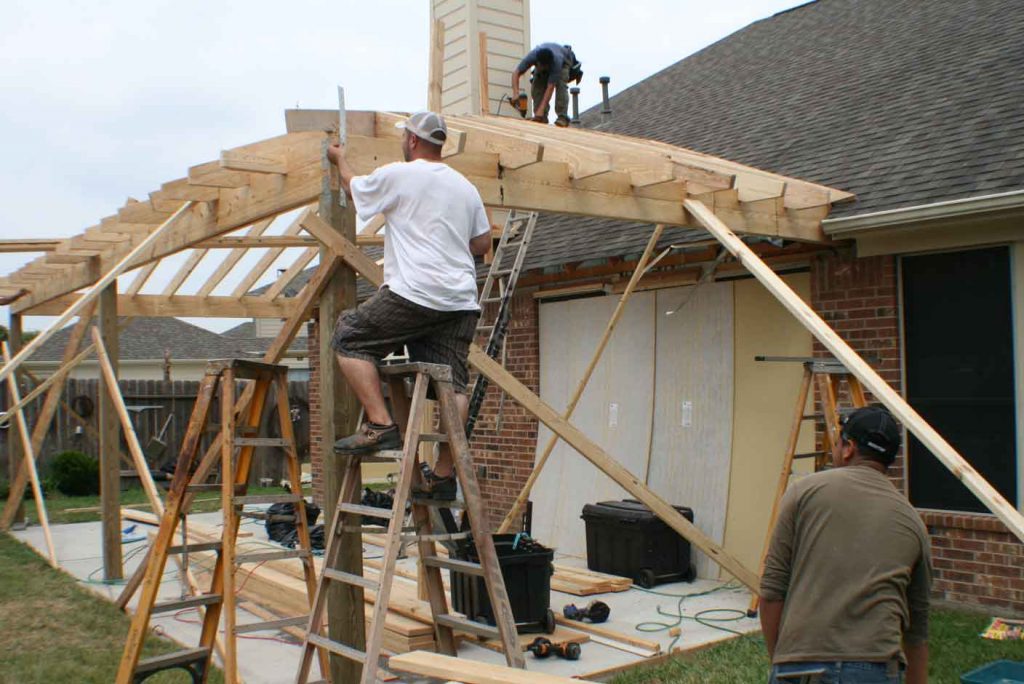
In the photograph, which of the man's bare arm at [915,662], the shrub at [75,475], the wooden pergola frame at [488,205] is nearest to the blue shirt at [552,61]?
the wooden pergola frame at [488,205]

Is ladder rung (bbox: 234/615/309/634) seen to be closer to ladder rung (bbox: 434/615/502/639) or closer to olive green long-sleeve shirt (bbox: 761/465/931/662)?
ladder rung (bbox: 434/615/502/639)

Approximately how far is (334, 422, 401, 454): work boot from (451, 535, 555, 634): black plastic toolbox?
218cm

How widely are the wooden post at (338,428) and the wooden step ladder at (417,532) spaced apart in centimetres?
19

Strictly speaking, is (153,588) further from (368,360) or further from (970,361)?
(970,361)

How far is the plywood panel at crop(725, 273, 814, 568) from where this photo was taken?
333 inches

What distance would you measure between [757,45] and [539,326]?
604 centimetres

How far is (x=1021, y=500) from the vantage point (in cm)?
703

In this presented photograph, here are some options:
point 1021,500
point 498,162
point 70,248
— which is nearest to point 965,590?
point 1021,500

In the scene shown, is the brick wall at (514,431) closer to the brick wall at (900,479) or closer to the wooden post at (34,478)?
the brick wall at (900,479)

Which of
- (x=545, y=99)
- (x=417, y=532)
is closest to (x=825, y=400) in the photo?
(x=417, y=532)

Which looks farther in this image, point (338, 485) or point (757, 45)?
point (757, 45)

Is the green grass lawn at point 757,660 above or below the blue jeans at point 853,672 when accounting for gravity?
below

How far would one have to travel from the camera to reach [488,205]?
6078mm

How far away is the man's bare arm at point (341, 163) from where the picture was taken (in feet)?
16.7
